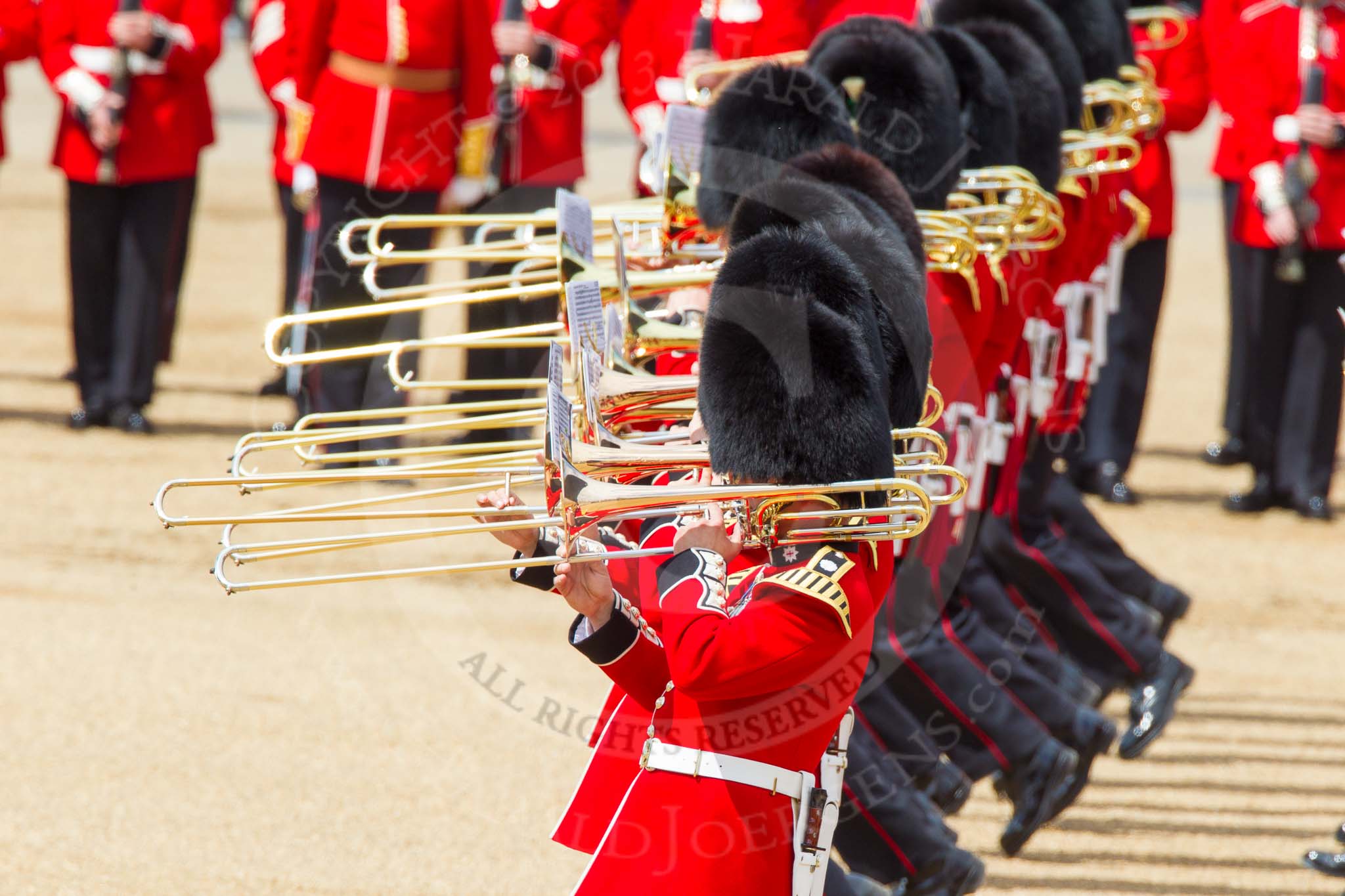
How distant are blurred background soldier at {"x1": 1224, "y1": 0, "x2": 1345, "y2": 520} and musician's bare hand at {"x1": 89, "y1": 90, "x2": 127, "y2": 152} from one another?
3.50 meters

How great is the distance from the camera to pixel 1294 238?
5.93 m

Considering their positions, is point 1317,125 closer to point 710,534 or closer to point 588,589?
point 710,534

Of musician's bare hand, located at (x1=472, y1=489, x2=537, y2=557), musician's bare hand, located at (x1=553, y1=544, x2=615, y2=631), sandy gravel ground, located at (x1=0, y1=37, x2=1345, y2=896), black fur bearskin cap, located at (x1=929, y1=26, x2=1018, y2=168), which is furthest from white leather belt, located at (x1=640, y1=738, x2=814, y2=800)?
black fur bearskin cap, located at (x1=929, y1=26, x2=1018, y2=168)

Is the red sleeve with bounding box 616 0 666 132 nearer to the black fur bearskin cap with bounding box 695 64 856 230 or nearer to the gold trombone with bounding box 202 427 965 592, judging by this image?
the black fur bearskin cap with bounding box 695 64 856 230

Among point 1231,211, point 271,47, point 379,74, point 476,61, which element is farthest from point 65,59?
point 1231,211

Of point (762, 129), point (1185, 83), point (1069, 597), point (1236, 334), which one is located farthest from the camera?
point (1236, 334)

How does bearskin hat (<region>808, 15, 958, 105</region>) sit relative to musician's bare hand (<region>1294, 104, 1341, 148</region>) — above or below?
above

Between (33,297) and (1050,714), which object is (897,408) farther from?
(33,297)

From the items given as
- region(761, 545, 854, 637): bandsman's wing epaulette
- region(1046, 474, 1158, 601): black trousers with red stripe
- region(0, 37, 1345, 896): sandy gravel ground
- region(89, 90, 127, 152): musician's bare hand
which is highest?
region(761, 545, 854, 637): bandsman's wing epaulette

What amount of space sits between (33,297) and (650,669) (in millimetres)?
6917

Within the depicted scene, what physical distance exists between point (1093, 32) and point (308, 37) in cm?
233

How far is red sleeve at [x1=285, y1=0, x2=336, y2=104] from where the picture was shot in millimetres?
5633

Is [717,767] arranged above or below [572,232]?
below

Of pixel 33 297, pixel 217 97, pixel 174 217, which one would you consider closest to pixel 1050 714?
pixel 174 217
